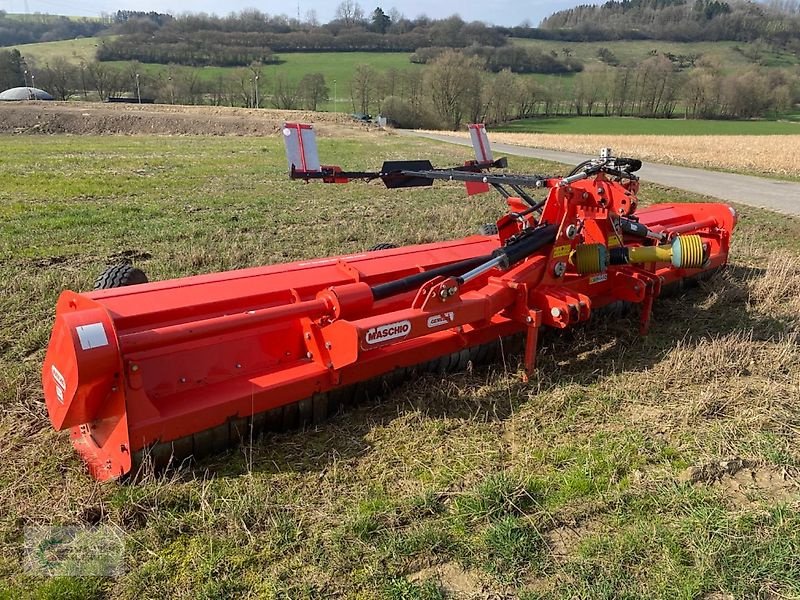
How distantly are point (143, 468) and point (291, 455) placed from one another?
2.62 feet

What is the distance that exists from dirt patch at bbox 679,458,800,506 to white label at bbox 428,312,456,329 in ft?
5.30

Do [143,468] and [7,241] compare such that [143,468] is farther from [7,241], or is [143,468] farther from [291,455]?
[7,241]

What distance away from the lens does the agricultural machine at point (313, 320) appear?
10.3 feet

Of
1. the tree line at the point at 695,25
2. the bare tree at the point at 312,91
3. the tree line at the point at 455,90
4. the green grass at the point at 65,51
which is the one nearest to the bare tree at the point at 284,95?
the tree line at the point at 455,90

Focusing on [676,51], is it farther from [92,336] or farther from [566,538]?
A: [92,336]

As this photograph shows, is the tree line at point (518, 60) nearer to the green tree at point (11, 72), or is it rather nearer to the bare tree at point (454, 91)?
the bare tree at point (454, 91)

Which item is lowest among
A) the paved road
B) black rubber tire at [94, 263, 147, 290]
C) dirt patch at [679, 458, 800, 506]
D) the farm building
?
dirt patch at [679, 458, 800, 506]

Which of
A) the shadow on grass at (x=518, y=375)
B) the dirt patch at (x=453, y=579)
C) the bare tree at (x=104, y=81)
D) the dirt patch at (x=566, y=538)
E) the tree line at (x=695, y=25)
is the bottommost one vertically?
the dirt patch at (x=453, y=579)

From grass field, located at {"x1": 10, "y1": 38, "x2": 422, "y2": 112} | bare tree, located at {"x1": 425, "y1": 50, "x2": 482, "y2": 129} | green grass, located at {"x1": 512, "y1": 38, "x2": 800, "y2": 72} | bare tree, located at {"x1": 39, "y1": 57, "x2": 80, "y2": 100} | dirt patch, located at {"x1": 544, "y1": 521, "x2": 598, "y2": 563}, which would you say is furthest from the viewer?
green grass, located at {"x1": 512, "y1": 38, "x2": 800, "y2": 72}

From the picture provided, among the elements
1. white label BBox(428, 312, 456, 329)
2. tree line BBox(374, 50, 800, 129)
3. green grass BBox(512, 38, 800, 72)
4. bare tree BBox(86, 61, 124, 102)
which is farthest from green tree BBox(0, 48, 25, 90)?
white label BBox(428, 312, 456, 329)

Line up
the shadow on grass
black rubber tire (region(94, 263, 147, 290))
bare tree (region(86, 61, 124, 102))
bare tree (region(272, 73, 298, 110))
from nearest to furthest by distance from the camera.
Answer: the shadow on grass → black rubber tire (region(94, 263, 147, 290)) → bare tree (region(272, 73, 298, 110)) → bare tree (region(86, 61, 124, 102))

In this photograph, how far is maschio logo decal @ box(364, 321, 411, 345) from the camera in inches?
138

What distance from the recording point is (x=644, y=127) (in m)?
64.5

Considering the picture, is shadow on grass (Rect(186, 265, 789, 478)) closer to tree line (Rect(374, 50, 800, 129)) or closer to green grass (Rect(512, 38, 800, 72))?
tree line (Rect(374, 50, 800, 129))
